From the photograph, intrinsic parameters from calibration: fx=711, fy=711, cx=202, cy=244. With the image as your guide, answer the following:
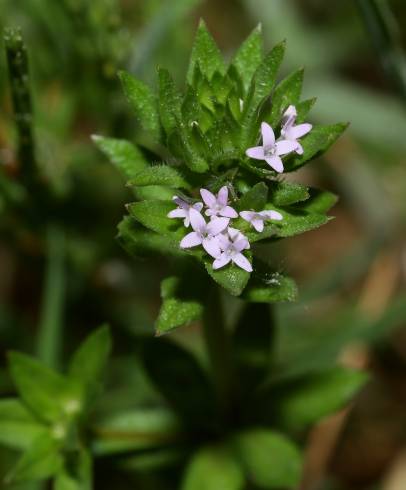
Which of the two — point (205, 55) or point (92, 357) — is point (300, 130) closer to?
point (205, 55)

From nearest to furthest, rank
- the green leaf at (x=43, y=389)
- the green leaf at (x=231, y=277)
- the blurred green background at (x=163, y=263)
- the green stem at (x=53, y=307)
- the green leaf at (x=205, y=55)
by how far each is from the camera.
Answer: the green leaf at (x=231, y=277) < the green leaf at (x=205, y=55) < the green leaf at (x=43, y=389) < the green stem at (x=53, y=307) < the blurred green background at (x=163, y=263)

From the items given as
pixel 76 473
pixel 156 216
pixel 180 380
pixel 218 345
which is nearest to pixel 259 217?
pixel 156 216

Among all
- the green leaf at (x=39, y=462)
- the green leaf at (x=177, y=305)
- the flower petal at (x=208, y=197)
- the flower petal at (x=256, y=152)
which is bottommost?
the green leaf at (x=39, y=462)

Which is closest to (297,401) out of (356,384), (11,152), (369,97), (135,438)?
(356,384)

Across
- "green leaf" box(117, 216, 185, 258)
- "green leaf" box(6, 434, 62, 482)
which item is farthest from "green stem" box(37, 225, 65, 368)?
"green leaf" box(117, 216, 185, 258)

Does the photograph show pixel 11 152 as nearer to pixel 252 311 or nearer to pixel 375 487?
pixel 252 311

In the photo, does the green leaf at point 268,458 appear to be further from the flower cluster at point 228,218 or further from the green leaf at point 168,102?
the green leaf at point 168,102

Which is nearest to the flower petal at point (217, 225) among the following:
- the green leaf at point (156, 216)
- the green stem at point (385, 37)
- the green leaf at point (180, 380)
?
the green leaf at point (156, 216)
